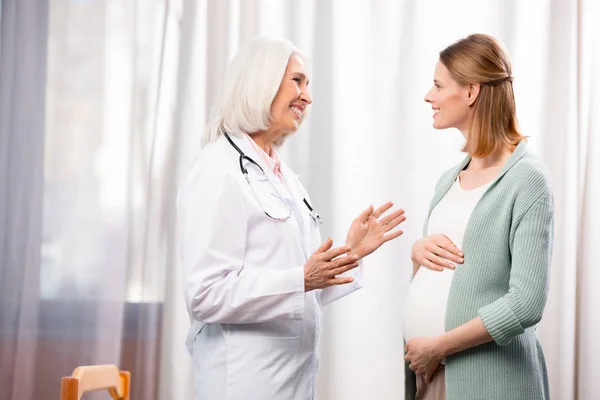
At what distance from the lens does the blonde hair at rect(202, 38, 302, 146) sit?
1.94 meters

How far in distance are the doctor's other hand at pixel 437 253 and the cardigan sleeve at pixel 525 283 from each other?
0.15m

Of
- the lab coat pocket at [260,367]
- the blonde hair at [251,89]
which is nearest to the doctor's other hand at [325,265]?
the lab coat pocket at [260,367]

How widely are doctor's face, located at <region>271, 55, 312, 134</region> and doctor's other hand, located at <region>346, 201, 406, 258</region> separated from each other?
0.32m

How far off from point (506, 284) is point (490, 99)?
0.48 m

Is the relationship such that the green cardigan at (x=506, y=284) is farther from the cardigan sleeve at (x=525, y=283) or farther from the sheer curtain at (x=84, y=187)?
the sheer curtain at (x=84, y=187)

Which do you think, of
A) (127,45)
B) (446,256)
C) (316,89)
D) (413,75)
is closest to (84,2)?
(127,45)

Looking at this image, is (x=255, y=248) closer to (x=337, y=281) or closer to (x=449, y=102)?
(x=337, y=281)

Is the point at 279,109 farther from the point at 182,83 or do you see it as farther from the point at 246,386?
the point at 182,83

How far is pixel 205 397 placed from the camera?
1.81m

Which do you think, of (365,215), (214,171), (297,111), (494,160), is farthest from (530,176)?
(214,171)

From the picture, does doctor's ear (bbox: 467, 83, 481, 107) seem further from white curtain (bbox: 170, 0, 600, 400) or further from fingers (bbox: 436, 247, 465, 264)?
white curtain (bbox: 170, 0, 600, 400)

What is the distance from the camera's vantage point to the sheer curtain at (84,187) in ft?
9.52

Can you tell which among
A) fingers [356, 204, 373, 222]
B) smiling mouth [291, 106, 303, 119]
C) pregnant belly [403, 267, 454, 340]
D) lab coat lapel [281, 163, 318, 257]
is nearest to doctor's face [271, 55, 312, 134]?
smiling mouth [291, 106, 303, 119]

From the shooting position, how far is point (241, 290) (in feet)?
5.62
